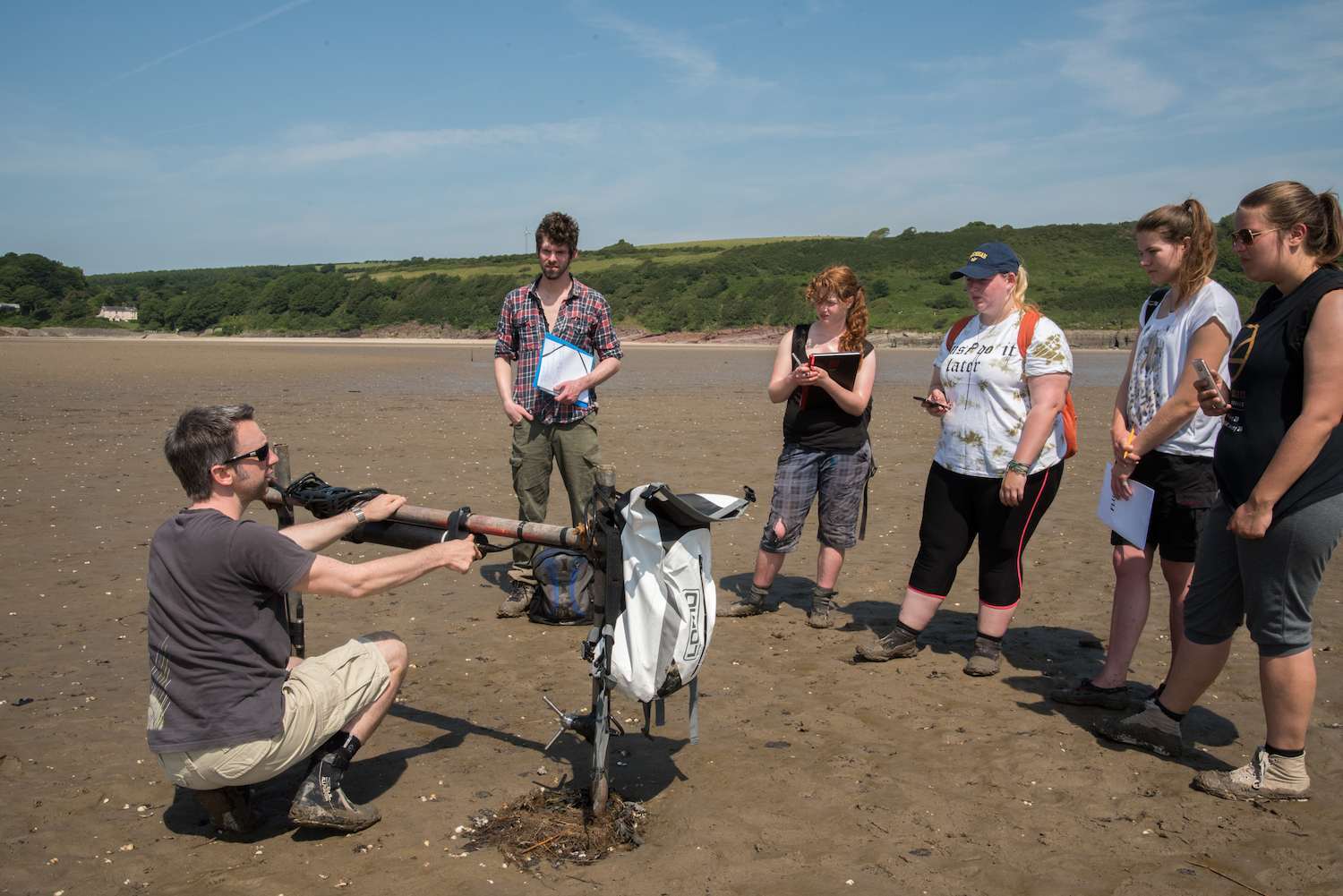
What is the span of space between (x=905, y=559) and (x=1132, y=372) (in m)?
3.60

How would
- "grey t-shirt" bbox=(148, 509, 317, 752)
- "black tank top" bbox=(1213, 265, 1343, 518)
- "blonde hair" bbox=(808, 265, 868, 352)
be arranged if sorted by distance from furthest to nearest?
"blonde hair" bbox=(808, 265, 868, 352) → "black tank top" bbox=(1213, 265, 1343, 518) → "grey t-shirt" bbox=(148, 509, 317, 752)

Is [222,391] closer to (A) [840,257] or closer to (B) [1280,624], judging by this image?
(B) [1280,624]

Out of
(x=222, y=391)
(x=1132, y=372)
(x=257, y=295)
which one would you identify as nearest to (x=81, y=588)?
(x=1132, y=372)

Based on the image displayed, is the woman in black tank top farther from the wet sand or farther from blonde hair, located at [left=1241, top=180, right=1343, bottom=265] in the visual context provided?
blonde hair, located at [left=1241, top=180, right=1343, bottom=265]

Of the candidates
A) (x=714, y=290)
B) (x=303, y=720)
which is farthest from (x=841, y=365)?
(x=714, y=290)

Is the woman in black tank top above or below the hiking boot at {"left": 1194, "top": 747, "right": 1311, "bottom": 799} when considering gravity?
above

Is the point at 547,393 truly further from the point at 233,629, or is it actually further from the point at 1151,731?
the point at 1151,731

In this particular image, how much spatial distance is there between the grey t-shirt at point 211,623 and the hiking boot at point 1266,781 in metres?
3.87

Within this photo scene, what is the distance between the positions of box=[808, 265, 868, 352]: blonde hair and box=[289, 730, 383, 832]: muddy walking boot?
3.84 meters

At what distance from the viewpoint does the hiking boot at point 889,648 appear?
600cm

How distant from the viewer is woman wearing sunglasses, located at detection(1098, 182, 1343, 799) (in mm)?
3889

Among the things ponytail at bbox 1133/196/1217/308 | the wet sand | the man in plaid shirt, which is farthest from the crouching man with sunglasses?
ponytail at bbox 1133/196/1217/308

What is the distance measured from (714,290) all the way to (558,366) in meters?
68.5

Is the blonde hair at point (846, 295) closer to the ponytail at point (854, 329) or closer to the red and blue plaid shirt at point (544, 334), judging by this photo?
the ponytail at point (854, 329)
